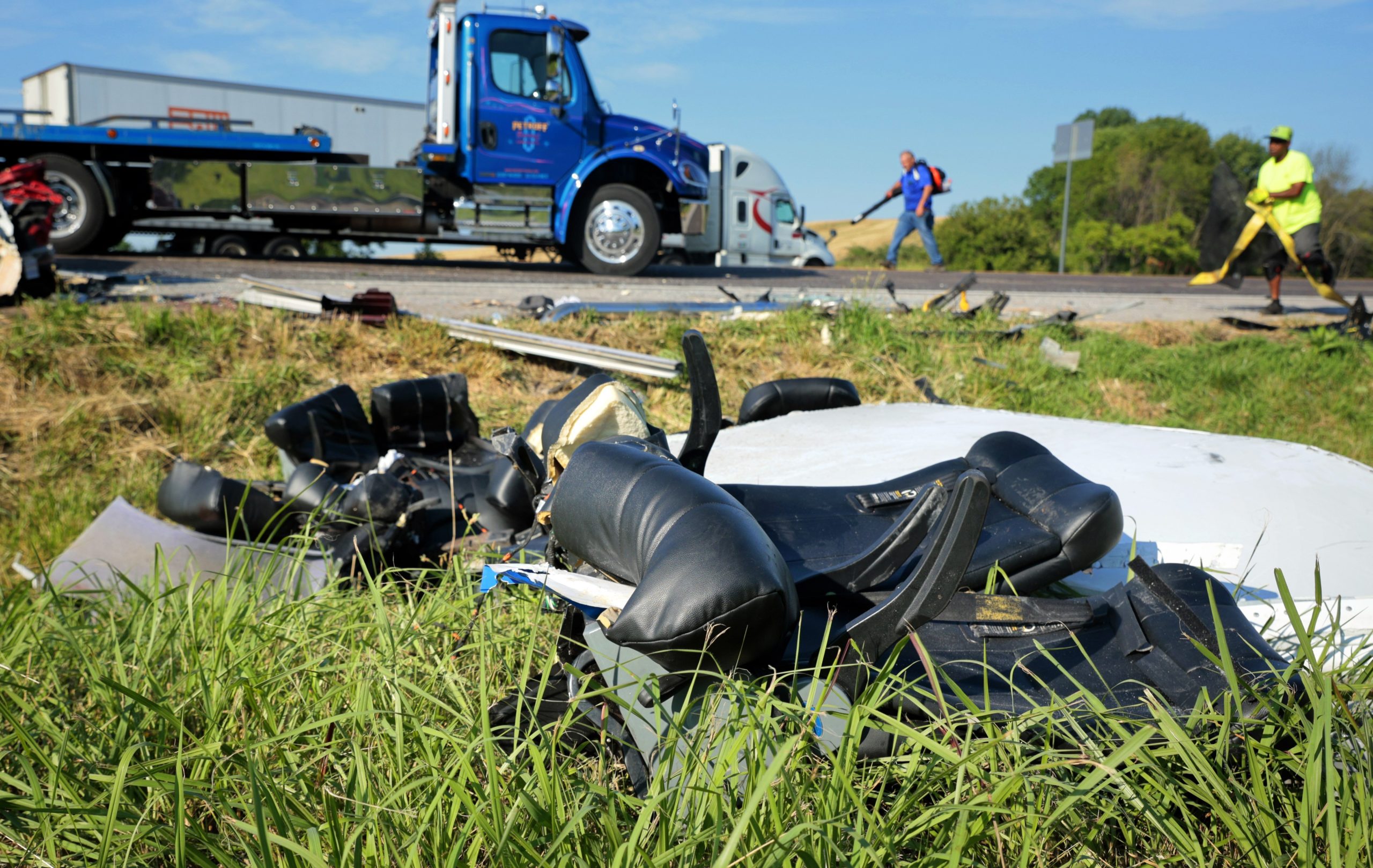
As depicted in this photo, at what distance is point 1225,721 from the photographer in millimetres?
1378

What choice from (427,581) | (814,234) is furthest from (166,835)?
(814,234)

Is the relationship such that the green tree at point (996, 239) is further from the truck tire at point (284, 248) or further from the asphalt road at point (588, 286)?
the truck tire at point (284, 248)

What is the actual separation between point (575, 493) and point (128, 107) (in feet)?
62.1

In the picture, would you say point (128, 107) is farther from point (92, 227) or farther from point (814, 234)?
point (814, 234)

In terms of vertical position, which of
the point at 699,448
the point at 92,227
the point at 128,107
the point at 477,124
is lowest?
the point at 699,448

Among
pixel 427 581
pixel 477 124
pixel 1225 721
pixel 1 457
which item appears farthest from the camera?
pixel 477 124

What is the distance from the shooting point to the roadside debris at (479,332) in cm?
570

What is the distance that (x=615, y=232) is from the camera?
1046cm

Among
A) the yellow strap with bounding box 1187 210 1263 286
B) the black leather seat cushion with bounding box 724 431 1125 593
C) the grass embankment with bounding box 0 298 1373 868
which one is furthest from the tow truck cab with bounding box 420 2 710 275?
the black leather seat cushion with bounding box 724 431 1125 593

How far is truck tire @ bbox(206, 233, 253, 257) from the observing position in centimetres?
1177

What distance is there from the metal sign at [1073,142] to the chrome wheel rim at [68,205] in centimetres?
1778

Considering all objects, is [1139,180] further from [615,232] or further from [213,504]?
[213,504]

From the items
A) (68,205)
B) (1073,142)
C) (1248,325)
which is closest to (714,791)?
(1248,325)

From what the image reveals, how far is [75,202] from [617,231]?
19.9ft
